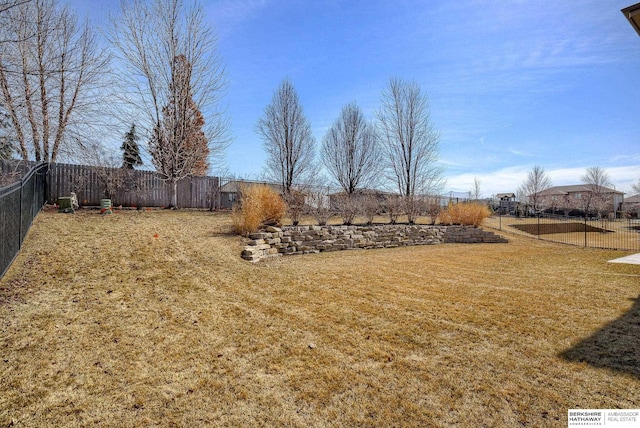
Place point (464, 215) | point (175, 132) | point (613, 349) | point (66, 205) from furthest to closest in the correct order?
1. point (464, 215)
2. point (175, 132)
3. point (66, 205)
4. point (613, 349)

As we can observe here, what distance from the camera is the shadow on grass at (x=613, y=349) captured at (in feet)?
9.28

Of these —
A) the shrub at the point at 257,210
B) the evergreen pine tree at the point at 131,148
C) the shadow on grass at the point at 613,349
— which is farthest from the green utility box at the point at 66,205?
the shadow on grass at the point at 613,349

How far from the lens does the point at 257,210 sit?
28.5ft

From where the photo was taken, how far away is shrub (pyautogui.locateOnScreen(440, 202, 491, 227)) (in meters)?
15.4

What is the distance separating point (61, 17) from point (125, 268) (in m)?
10.1

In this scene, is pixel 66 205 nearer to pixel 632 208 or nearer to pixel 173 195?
pixel 173 195

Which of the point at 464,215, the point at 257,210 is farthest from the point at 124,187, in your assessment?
the point at 464,215

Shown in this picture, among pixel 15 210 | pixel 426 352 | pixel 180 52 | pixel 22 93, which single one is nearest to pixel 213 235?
pixel 15 210

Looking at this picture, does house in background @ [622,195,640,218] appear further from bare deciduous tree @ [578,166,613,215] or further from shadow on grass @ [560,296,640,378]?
shadow on grass @ [560,296,640,378]

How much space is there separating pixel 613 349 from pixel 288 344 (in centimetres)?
343

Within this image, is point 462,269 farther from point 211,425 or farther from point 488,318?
point 211,425

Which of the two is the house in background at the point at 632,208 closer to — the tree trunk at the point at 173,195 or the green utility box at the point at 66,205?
the tree trunk at the point at 173,195

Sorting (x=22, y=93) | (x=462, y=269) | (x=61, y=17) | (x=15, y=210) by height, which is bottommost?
(x=462, y=269)

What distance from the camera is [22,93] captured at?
603 cm
